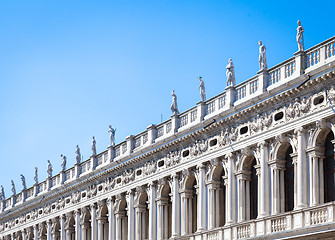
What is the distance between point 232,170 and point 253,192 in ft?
4.96

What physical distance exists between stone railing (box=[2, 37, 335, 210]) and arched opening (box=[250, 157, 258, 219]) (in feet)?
9.75

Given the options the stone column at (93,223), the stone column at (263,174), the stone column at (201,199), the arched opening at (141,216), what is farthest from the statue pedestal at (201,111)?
the stone column at (93,223)

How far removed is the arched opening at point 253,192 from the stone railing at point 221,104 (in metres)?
2.97

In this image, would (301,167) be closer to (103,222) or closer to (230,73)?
(230,73)

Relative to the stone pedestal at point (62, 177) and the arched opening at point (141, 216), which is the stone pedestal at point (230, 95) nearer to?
the arched opening at point (141, 216)

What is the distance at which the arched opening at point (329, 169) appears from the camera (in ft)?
112

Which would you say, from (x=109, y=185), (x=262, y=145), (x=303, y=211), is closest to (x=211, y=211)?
(x=262, y=145)

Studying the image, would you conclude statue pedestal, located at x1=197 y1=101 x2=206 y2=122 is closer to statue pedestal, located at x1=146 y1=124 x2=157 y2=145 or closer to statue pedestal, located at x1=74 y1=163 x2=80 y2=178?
statue pedestal, located at x1=146 y1=124 x2=157 y2=145

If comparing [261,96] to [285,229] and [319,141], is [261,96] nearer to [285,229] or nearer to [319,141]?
[319,141]

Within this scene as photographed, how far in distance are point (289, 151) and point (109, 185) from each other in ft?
58.0

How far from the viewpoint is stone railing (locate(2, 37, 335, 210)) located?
3531cm

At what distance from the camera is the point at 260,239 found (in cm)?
3566

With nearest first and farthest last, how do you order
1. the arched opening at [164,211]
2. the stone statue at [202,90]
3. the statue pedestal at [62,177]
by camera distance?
the stone statue at [202,90]
the arched opening at [164,211]
the statue pedestal at [62,177]

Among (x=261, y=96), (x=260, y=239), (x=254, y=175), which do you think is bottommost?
(x=260, y=239)
